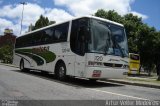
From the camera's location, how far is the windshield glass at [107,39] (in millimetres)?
14352

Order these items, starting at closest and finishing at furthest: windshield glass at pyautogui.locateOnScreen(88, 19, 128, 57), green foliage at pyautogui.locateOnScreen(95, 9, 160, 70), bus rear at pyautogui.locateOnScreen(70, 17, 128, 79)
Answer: bus rear at pyautogui.locateOnScreen(70, 17, 128, 79) → windshield glass at pyautogui.locateOnScreen(88, 19, 128, 57) → green foliage at pyautogui.locateOnScreen(95, 9, 160, 70)

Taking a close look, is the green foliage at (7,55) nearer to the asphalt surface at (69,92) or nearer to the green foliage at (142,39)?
the green foliage at (142,39)

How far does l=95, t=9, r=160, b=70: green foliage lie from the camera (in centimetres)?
4769

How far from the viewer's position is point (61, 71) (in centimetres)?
1733

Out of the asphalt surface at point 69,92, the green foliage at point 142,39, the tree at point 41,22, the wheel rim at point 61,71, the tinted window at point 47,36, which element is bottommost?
the asphalt surface at point 69,92

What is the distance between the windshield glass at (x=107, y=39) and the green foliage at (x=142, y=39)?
32.3 meters

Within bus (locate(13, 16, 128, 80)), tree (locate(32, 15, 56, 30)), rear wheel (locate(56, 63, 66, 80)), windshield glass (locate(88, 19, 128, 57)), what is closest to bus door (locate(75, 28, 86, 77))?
bus (locate(13, 16, 128, 80))

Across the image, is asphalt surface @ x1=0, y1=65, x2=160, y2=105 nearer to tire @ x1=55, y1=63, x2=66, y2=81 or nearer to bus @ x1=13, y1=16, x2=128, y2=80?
bus @ x1=13, y1=16, x2=128, y2=80

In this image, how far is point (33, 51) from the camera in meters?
23.1

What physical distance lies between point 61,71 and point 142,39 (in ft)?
110

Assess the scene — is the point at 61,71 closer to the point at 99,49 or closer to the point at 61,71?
the point at 61,71

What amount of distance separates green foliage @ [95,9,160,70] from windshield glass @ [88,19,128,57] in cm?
3231

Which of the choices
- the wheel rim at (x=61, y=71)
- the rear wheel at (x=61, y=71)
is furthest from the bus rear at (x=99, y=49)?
the wheel rim at (x=61, y=71)

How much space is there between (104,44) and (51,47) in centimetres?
539
